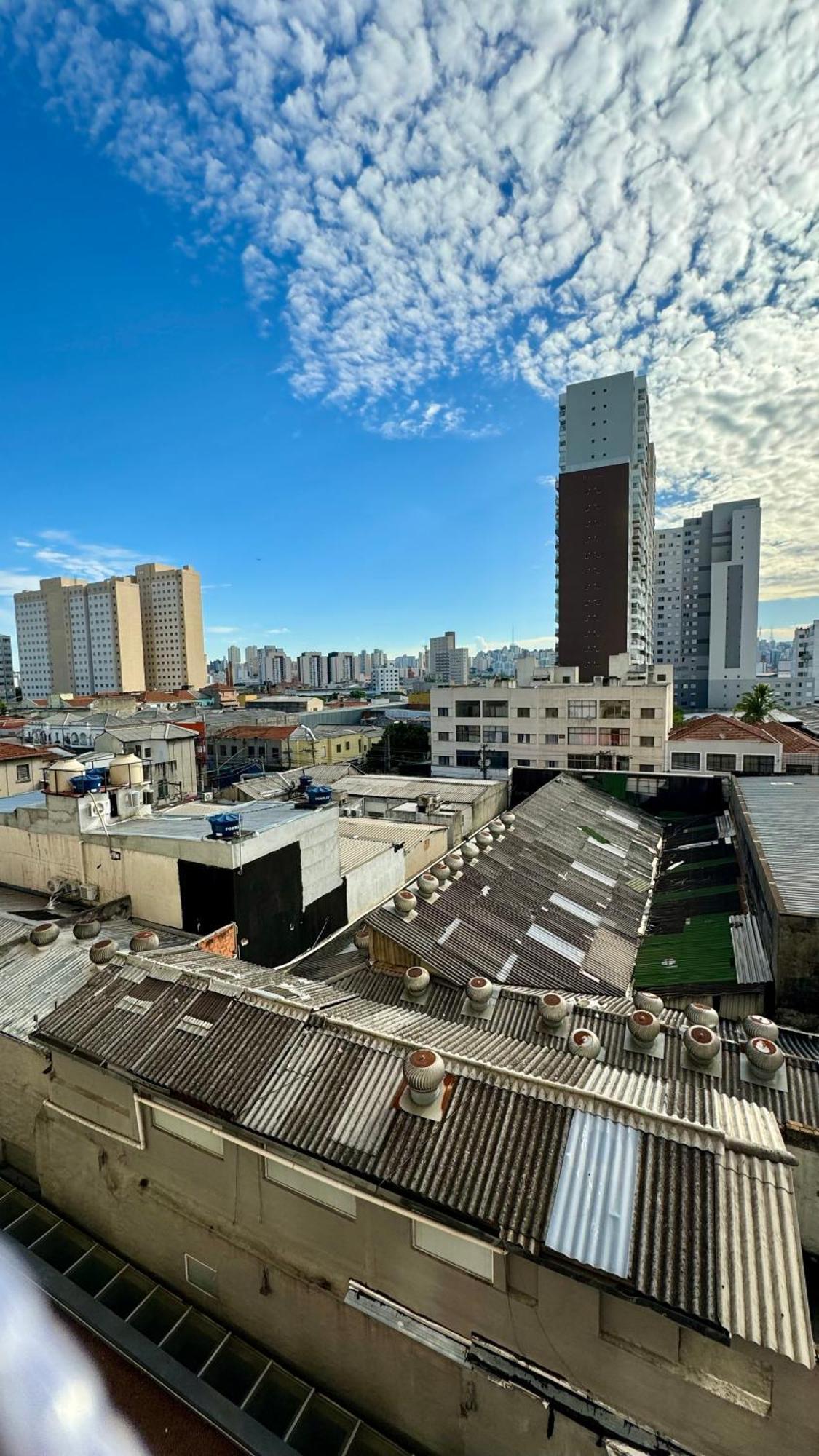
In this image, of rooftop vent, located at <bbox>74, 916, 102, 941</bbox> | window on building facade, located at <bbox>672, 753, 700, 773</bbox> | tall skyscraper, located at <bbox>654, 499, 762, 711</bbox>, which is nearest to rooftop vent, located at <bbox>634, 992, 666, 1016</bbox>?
rooftop vent, located at <bbox>74, 916, 102, 941</bbox>

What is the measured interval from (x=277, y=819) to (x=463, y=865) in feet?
24.2

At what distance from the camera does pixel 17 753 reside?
41.0m

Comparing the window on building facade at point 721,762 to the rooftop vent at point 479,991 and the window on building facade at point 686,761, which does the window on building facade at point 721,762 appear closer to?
the window on building facade at point 686,761

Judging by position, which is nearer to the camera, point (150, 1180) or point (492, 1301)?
point (492, 1301)

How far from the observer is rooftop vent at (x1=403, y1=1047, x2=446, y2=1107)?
7027 mm

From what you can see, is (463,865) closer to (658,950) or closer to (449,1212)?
(658,950)

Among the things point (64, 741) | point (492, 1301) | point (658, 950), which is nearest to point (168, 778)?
point (64, 741)

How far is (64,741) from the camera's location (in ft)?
212

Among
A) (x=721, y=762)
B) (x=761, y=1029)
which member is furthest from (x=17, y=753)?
(x=721, y=762)

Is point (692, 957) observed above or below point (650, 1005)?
below

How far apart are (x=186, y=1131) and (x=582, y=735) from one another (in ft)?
151

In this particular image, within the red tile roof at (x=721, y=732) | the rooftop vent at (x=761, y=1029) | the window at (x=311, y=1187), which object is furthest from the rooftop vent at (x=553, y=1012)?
the red tile roof at (x=721, y=732)

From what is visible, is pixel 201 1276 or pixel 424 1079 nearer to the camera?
pixel 424 1079

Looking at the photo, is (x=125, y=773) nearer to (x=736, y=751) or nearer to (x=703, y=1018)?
(x=703, y=1018)
